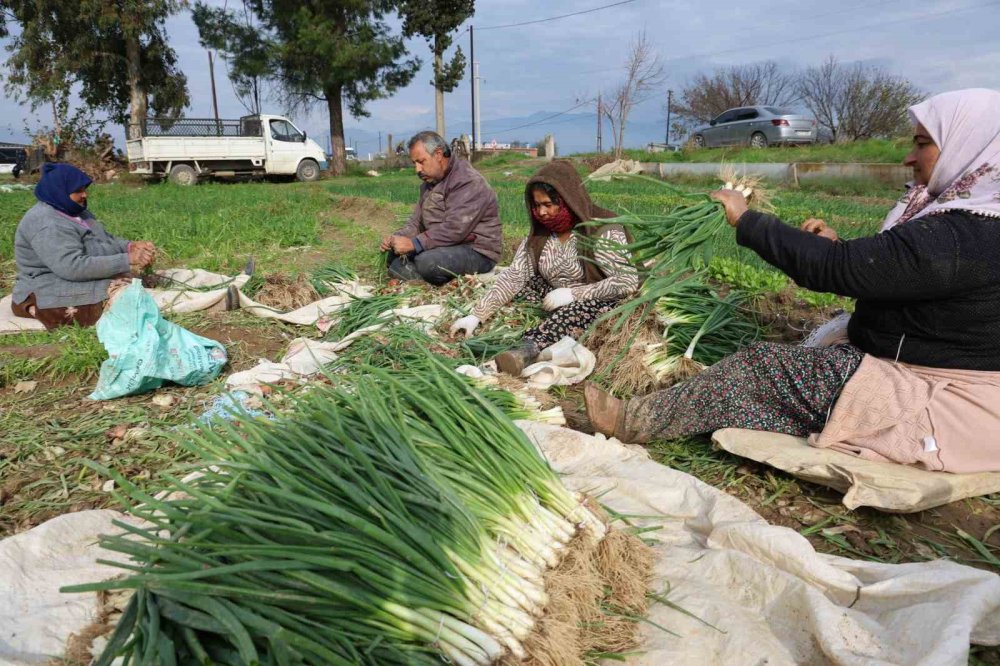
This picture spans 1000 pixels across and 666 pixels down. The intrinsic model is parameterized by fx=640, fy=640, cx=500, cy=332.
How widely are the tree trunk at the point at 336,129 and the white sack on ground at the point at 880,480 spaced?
20.4 metres

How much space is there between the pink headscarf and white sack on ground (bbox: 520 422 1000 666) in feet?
3.27

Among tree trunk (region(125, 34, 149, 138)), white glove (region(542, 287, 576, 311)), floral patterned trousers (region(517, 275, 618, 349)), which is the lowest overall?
floral patterned trousers (region(517, 275, 618, 349))

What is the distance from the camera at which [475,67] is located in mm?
27172

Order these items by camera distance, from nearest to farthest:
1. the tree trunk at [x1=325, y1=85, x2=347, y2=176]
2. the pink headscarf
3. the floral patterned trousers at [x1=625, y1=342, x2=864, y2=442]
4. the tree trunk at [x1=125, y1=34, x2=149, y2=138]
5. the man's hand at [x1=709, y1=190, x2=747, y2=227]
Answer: the pink headscarf
the floral patterned trousers at [x1=625, y1=342, x2=864, y2=442]
the man's hand at [x1=709, y1=190, x2=747, y2=227]
the tree trunk at [x1=125, y1=34, x2=149, y2=138]
the tree trunk at [x1=325, y1=85, x2=347, y2=176]

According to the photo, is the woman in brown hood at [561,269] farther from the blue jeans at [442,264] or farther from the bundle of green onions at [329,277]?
the bundle of green onions at [329,277]

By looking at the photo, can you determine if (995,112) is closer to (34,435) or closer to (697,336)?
(697,336)

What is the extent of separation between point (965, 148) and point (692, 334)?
4.37 feet

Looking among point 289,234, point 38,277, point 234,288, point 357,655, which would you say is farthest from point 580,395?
point 289,234

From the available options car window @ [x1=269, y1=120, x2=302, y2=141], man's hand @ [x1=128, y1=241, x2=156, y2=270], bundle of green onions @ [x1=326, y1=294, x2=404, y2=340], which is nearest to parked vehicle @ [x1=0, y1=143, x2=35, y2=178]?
car window @ [x1=269, y1=120, x2=302, y2=141]

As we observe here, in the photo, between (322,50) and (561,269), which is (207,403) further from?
(322,50)

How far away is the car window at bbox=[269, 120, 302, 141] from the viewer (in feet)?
59.4

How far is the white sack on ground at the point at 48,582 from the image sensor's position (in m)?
1.34

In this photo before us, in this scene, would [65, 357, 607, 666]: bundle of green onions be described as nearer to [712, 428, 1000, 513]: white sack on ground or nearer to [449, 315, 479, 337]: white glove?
[712, 428, 1000, 513]: white sack on ground

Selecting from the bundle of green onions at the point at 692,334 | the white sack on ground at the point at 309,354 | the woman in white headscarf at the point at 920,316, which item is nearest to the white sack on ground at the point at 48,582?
the white sack on ground at the point at 309,354
